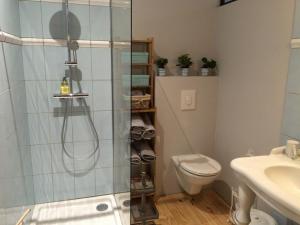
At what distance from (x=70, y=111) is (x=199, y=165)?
1.39 metres

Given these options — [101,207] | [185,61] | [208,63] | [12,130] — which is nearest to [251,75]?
[208,63]

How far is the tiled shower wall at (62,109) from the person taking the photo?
7.12ft

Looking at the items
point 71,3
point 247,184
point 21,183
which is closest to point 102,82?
point 71,3

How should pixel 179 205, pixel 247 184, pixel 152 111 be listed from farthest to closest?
pixel 179 205 → pixel 152 111 → pixel 247 184

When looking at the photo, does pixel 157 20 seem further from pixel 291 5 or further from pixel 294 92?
pixel 294 92

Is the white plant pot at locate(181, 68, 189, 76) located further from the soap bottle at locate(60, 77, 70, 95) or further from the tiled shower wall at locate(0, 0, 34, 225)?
the tiled shower wall at locate(0, 0, 34, 225)

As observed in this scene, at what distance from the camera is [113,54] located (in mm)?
2262

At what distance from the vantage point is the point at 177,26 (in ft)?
8.98

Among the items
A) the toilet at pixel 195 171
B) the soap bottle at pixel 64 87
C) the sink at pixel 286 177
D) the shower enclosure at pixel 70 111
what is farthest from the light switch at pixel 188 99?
the sink at pixel 286 177

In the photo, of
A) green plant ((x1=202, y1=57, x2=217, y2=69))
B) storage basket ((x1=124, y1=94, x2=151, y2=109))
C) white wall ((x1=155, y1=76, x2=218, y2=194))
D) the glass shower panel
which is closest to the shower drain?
the glass shower panel

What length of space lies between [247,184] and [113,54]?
152cm

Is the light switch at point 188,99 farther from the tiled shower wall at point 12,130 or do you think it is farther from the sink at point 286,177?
the tiled shower wall at point 12,130

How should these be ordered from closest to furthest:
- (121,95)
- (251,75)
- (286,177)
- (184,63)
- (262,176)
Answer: (262,176)
(286,177)
(121,95)
(251,75)
(184,63)

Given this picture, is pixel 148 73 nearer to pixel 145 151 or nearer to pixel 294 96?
pixel 145 151
